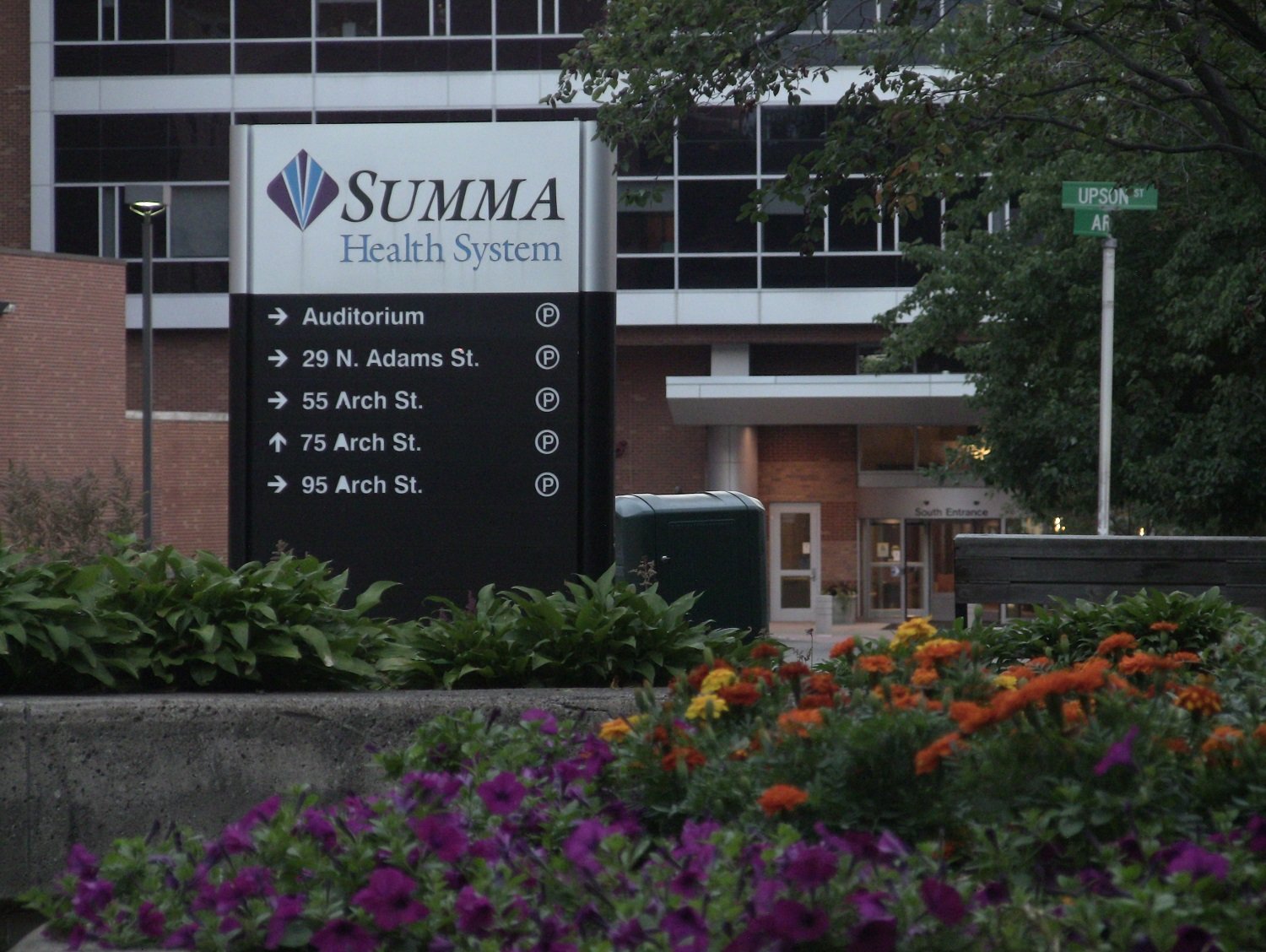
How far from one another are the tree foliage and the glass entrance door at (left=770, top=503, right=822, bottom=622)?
31.3 feet

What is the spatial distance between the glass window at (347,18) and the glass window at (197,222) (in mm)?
4360

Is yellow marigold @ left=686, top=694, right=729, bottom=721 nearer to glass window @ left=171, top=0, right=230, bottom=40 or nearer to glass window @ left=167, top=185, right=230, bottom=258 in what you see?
glass window @ left=167, top=185, right=230, bottom=258

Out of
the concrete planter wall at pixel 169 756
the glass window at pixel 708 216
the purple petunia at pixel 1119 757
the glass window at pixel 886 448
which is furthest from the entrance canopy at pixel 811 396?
the purple petunia at pixel 1119 757

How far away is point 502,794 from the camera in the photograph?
349 cm

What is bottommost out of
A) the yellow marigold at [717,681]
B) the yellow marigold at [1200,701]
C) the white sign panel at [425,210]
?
the yellow marigold at [717,681]

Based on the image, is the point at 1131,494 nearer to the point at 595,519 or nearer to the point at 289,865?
the point at 595,519

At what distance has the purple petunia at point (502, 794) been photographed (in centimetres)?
345

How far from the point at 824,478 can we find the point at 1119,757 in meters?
35.9

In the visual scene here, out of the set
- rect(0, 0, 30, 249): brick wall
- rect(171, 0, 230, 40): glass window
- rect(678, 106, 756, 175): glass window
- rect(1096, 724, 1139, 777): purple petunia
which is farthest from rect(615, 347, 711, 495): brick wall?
rect(1096, 724, 1139, 777): purple petunia

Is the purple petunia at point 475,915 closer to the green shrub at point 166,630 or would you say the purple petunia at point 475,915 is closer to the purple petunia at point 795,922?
the purple petunia at point 795,922

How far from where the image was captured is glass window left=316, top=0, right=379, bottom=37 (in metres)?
34.8

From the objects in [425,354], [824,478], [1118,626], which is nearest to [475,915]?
[1118,626]

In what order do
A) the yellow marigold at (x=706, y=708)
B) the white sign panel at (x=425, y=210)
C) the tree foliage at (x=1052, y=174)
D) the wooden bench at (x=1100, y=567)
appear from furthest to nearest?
the tree foliage at (x=1052, y=174) < the wooden bench at (x=1100, y=567) < the white sign panel at (x=425, y=210) < the yellow marigold at (x=706, y=708)

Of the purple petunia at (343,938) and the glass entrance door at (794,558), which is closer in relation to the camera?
the purple petunia at (343,938)
